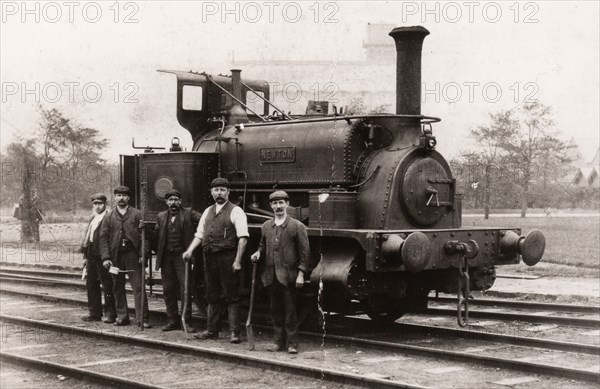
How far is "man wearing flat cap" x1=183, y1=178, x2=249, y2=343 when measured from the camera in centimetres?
855

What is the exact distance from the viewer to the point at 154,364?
24.3 feet

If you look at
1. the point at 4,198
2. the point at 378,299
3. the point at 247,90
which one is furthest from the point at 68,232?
the point at 378,299

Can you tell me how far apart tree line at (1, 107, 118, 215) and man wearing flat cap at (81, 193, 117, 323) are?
1615 cm

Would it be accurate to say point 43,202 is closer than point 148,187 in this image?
No

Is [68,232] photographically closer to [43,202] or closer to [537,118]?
[43,202]

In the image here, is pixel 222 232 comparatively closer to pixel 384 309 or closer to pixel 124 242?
pixel 124 242

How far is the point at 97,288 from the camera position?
10352 mm

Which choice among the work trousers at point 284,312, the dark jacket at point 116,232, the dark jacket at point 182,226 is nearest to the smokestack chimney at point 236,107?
the dark jacket at point 182,226

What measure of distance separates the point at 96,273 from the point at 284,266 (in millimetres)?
3509

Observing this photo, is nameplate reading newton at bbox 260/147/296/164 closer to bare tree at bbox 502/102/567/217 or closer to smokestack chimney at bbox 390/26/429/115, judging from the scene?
smokestack chimney at bbox 390/26/429/115

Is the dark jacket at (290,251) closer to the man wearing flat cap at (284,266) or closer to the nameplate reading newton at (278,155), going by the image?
the man wearing flat cap at (284,266)

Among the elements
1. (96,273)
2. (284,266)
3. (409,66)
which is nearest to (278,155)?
(409,66)

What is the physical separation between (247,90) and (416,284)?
4.37m

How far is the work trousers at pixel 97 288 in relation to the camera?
10.1 metres
